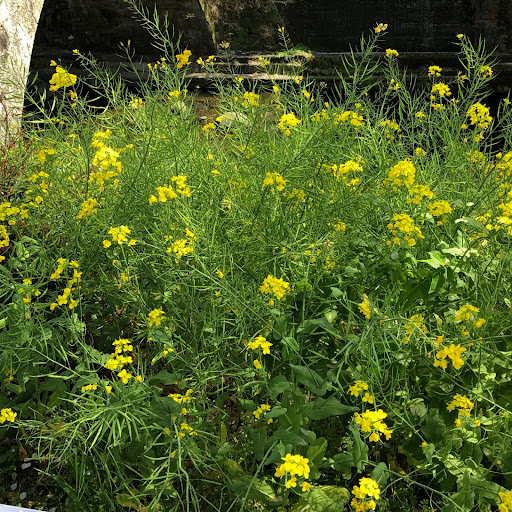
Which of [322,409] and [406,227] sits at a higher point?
[406,227]

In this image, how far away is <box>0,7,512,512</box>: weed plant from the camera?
147 cm

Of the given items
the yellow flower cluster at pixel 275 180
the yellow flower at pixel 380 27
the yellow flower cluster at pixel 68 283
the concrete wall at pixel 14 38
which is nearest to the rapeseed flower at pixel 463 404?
the yellow flower cluster at pixel 275 180

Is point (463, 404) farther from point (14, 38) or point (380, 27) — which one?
point (14, 38)

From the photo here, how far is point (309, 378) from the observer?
1.48m

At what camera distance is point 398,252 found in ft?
5.66

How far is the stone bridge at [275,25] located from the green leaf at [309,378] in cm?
529

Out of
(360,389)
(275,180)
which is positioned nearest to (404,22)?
(275,180)

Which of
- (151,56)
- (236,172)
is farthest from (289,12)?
(236,172)

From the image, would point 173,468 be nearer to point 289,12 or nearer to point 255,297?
point 255,297

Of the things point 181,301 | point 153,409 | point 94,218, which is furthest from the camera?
point 94,218

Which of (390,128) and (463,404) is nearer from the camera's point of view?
(463,404)

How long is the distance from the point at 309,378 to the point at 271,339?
268 mm

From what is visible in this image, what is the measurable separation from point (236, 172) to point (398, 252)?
28.6 inches

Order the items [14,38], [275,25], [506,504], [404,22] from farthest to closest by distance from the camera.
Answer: [275,25]
[404,22]
[14,38]
[506,504]
